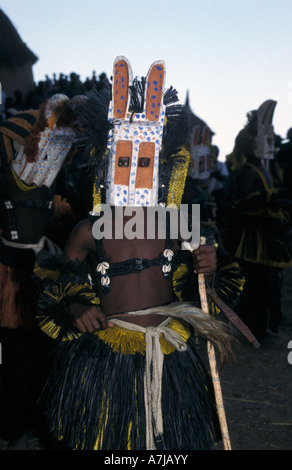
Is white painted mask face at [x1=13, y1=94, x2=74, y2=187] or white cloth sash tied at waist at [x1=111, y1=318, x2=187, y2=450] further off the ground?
white painted mask face at [x1=13, y1=94, x2=74, y2=187]

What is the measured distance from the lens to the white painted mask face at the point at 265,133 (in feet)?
18.5

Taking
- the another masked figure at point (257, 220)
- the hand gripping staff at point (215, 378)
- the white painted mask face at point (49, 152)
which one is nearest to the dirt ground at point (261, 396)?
the another masked figure at point (257, 220)

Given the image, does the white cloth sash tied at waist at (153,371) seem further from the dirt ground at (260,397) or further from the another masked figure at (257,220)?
the another masked figure at (257,220)

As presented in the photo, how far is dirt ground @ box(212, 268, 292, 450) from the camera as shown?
3.80m

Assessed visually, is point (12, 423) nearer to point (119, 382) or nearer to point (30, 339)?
point (30, 339)

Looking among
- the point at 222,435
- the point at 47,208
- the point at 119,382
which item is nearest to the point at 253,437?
the point at 222,435

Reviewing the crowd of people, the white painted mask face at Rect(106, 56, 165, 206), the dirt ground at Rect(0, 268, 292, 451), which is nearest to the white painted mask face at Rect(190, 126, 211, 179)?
the dirt ground at Rect(0, 268, 292, 451)

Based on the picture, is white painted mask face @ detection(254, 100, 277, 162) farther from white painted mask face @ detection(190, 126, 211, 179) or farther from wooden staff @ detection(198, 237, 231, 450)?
wooden staff @ detection(198, 237, 231, 450)

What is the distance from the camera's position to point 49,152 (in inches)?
128

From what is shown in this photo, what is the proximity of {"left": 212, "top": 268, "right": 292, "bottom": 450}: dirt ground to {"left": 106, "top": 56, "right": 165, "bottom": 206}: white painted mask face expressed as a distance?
146 cm

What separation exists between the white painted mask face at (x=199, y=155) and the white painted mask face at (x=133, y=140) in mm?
4329

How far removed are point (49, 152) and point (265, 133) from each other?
324cm
